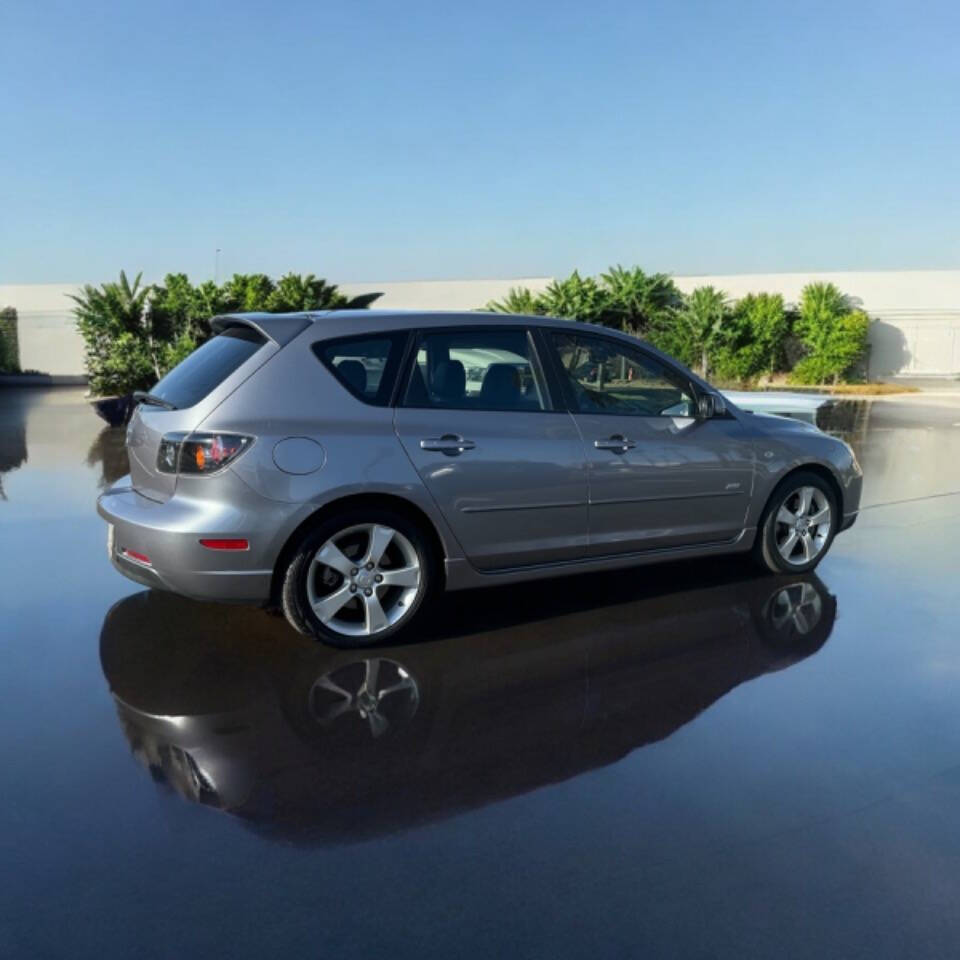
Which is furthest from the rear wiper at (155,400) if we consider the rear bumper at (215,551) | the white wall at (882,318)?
the white wall at (882,318)

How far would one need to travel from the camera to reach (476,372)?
506cm

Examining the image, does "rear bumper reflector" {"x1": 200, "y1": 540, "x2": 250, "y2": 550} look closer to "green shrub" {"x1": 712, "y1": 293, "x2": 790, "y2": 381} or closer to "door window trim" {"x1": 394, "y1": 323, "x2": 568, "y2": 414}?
"door window trim" {"x1": 394, "y1": 323, "x2": 568, "y2": 414}

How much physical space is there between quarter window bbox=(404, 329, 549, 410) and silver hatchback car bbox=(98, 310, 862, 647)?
0.04 feet

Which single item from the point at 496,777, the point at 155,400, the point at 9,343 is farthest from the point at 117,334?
the point at 496,777

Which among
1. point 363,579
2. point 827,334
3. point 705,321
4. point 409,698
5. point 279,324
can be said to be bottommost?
point 409,698

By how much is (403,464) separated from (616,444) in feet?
4.30

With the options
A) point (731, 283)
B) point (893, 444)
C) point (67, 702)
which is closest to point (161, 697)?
point (67, 702)

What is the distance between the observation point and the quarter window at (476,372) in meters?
4.89

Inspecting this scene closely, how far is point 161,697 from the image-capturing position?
4.07 metres

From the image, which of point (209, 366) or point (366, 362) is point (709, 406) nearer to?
point (366, 362)

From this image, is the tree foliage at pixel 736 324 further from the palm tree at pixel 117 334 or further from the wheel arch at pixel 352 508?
the wheel arch at pixel 352 508

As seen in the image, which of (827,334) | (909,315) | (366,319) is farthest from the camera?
(909,315)

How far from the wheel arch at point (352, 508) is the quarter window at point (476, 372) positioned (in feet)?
1.68

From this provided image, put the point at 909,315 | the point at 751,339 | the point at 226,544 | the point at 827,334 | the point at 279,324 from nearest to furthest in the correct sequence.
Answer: the point at 226,544 < the point at 279,324 < the point at 827,334 < the point at 751,339 < the point at 909,315
